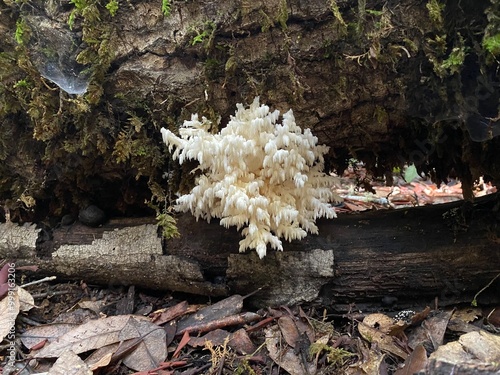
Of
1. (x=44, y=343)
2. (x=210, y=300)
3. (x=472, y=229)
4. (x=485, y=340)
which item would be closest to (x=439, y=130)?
(x=472, y=229)

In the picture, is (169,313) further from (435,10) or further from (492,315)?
(435,10)

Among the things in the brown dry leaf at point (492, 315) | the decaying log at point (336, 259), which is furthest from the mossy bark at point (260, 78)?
the brown dry leaf at point (492, 315)

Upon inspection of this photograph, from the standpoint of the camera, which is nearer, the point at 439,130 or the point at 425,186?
the point at 439,130

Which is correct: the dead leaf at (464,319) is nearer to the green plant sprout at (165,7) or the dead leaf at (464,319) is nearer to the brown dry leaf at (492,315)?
the brown dry leaf at (492,315)

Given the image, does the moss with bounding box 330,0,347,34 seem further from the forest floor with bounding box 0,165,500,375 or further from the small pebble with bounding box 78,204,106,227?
the small pebble with bounding box 78,204,106,227

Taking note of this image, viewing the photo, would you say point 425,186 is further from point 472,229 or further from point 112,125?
point 112,125

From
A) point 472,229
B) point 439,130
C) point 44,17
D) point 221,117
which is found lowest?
point 472,229

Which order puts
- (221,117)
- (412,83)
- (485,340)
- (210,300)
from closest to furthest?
(485,340)
(412,83)
(221,117)
(210,300)
